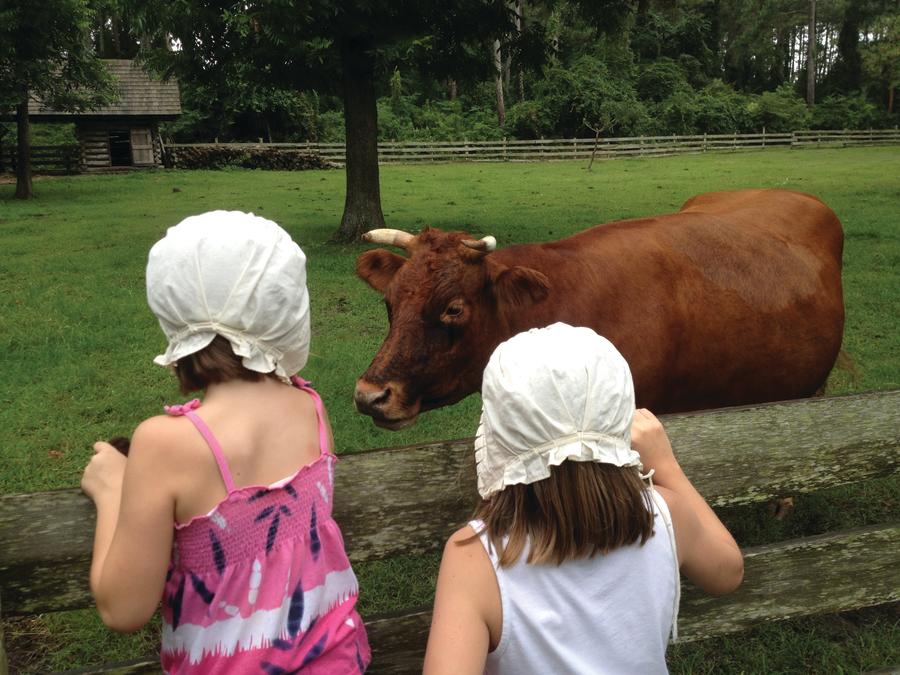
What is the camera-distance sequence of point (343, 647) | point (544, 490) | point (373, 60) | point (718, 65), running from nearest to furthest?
point (544, 490) < point (343, 647) < point (373, 60) < point (718, 65)

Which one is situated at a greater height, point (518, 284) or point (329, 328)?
point (518, 284)

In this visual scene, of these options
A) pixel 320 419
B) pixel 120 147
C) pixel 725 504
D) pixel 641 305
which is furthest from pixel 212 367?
pixel 120 147

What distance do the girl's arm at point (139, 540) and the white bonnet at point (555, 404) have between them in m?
0.62

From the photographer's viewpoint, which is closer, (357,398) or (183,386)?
(183,386)

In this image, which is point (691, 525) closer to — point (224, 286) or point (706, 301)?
point (224, 286)

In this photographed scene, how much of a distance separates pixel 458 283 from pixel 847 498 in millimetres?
2704

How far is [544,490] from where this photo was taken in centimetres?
164

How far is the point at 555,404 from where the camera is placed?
5.17 feet

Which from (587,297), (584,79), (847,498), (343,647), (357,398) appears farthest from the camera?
(584,79)

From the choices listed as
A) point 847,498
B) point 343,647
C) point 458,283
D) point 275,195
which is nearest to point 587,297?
point 458,283

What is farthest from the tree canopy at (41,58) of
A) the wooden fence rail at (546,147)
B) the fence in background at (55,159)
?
the wooden fence rail at (546,147)

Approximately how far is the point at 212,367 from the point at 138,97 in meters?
37.9

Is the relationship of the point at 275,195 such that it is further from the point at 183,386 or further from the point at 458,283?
the point at 183,386

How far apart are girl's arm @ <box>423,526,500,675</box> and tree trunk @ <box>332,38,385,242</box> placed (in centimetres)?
1200
